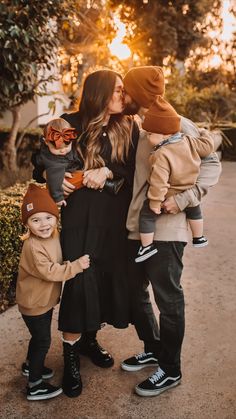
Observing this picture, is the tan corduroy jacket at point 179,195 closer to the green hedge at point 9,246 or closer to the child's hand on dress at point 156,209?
the child's hand on dress at point 156,209

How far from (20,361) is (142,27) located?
17959 millimetres

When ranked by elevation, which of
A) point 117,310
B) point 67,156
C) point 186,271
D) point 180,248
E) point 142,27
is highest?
point 142,27

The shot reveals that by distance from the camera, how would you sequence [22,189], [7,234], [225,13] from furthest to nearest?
[225,13], [22,189], [7,234]

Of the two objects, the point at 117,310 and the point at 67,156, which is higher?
the point at 67,156

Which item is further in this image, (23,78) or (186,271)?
(23,78)

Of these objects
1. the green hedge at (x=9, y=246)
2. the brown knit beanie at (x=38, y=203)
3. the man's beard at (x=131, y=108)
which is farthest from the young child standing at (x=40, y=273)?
the green hedge at (x=9, y=246)

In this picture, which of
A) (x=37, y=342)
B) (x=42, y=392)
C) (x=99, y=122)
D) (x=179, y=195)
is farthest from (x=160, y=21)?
(x=42, y=392)

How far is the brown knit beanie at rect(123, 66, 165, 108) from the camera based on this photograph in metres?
2.45

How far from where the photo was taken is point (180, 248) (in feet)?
8.48

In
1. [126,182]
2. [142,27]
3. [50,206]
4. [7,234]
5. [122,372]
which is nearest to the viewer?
[50,206]

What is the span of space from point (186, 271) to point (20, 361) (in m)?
2.25

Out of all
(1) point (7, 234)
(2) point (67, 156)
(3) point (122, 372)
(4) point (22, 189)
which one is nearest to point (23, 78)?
(4) point (22, 189)

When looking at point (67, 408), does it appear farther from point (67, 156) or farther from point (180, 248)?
point (67, 156)

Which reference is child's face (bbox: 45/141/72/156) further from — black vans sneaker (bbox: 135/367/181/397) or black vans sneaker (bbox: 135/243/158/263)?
black vans sneaker (bbox: 135/367/181/397)
